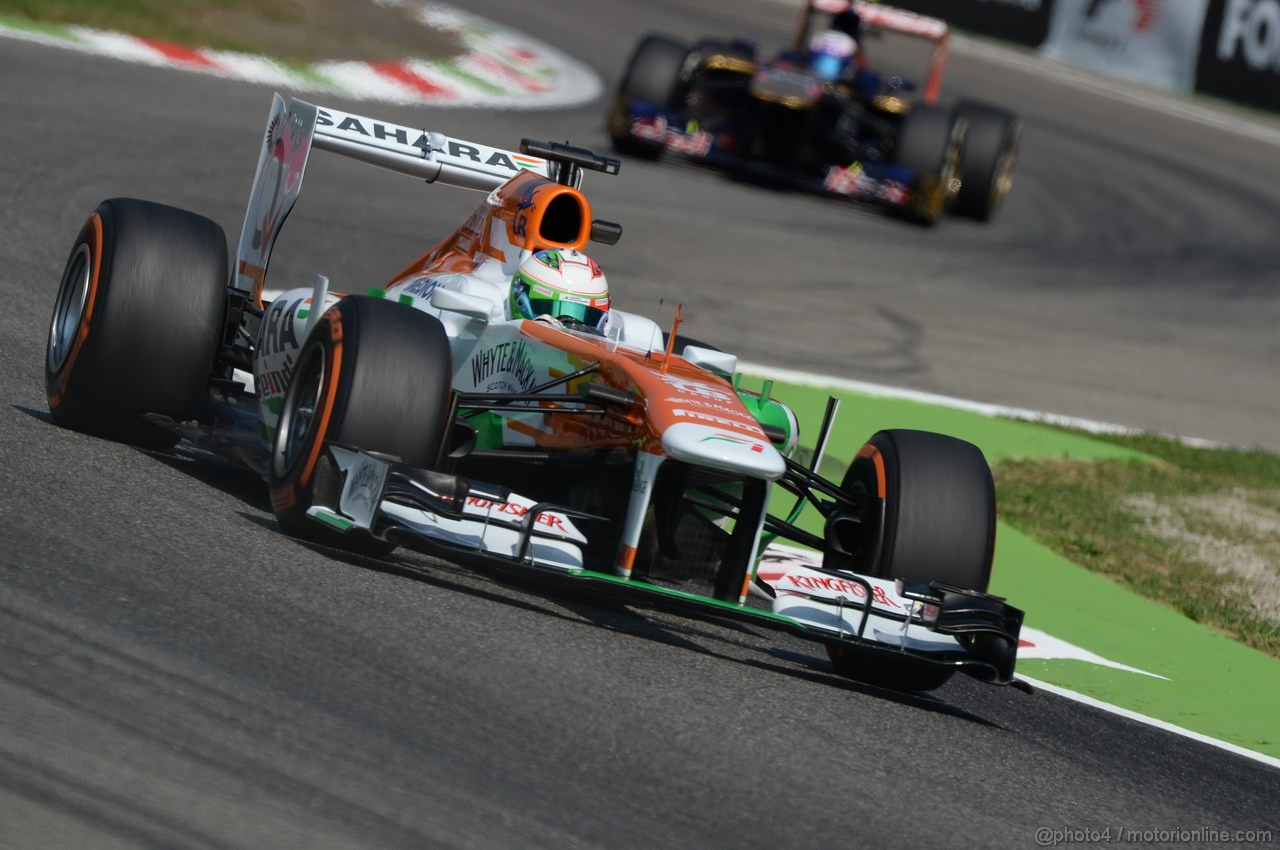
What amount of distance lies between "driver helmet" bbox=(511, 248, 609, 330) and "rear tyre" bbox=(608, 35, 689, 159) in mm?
10356

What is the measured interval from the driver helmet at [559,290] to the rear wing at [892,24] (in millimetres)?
12015

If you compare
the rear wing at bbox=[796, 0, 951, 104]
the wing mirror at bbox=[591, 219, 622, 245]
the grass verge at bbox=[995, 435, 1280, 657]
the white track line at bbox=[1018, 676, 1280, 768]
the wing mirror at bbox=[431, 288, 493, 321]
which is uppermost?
the rear wing at bbox=[796, 0, 951, 104]

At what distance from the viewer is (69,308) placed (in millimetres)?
7047

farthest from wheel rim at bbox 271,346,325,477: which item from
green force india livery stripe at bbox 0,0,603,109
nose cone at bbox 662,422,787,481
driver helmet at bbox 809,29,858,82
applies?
driver helmet at bbox 809,29,858,82

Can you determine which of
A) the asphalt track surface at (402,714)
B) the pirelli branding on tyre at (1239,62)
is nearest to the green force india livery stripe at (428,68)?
the asphalt track surface at (402,714)

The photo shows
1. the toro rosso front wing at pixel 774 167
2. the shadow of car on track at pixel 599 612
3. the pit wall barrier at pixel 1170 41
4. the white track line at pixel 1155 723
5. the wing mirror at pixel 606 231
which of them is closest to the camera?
the shadow of car on track at pixel 599 612

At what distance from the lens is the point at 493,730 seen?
4762 mm

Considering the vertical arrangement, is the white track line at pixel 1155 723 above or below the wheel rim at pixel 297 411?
below

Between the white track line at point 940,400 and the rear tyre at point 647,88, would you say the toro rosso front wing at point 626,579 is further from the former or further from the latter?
the rear tyre at point 647,88

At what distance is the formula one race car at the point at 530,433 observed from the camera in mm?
5809

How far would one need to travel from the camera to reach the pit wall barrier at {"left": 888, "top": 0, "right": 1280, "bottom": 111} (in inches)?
1108

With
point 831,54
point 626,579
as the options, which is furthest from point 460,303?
point 831,54

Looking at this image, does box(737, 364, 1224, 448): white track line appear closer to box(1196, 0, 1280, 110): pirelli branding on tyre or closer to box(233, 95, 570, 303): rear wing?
box(233, 95, 570, 303): rear wing

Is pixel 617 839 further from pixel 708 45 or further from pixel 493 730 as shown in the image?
pixel 708 45
